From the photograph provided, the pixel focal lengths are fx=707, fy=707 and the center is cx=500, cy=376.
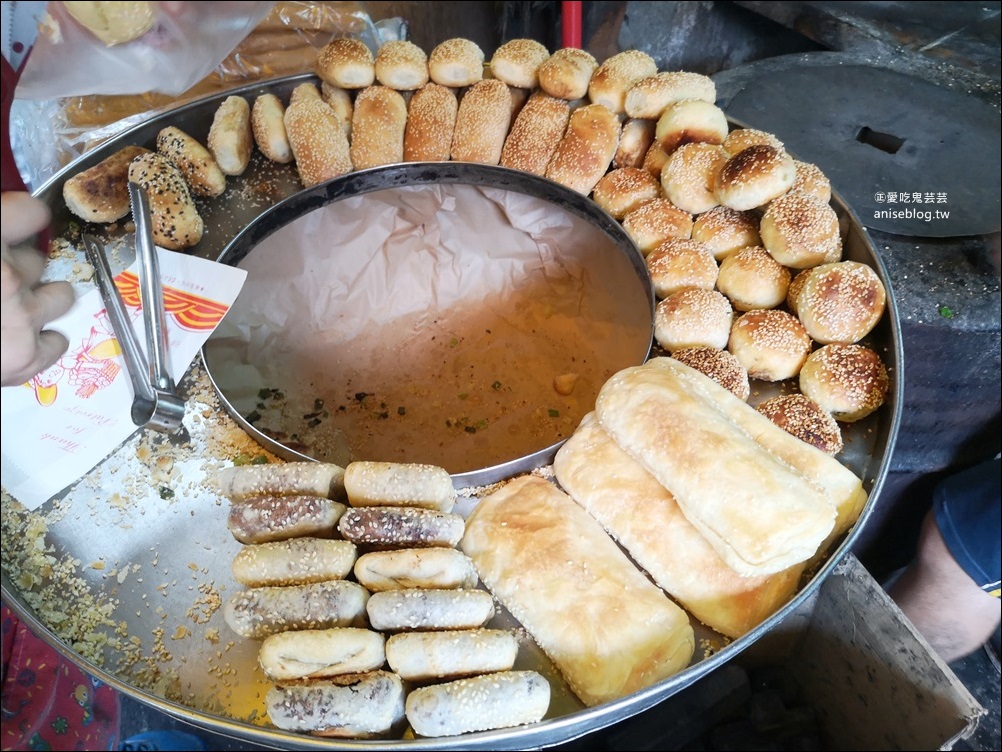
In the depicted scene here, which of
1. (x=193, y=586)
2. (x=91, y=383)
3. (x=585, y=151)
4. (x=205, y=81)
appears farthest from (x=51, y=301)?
(x=205, y=81)

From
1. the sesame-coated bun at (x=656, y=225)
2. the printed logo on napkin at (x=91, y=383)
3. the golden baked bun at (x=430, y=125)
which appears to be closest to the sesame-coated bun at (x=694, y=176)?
the sesame-coated bun at (x=656, y=225)

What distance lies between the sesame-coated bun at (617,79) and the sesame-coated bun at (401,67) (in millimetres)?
512

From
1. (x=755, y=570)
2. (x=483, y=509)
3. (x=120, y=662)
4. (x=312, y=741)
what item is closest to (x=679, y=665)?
(x=755, y=570)

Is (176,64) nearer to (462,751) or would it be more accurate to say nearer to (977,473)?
(462,751)

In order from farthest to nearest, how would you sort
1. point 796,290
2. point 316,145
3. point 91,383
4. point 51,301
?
point 316,145 < point 796,290 < point 91,383 < point 51,301

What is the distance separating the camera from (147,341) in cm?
154

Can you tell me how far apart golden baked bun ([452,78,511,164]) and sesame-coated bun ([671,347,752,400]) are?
2.86 ft

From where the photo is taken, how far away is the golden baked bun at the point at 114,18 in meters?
0.86

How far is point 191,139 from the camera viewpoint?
2010mm

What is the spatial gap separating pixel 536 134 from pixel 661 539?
124cm

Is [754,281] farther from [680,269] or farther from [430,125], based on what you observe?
[430,125]

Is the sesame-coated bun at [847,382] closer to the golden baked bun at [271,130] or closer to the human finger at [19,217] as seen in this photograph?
the human finger at [19,217]

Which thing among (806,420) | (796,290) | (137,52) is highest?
(137,52)

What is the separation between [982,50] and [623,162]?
197 cm
